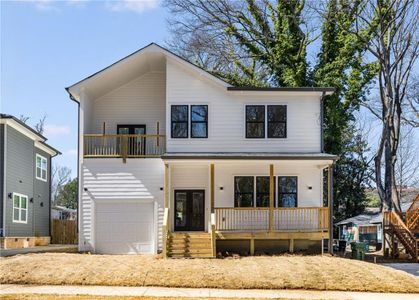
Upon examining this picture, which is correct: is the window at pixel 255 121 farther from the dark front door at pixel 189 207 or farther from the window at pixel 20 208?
the window at pixel 20 208

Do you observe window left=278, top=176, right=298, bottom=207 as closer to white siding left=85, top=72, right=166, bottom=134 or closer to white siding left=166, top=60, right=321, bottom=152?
white siding left=166, top=60, right=321, bottom=152

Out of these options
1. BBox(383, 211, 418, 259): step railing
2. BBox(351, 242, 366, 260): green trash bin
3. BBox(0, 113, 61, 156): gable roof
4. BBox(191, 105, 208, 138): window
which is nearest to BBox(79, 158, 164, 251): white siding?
BBox(191, 105, 208, 138): window

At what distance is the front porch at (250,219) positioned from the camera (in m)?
19.7

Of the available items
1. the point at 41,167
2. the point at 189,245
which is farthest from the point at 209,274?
the point at 41,167

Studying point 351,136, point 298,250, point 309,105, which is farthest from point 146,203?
point 351,136

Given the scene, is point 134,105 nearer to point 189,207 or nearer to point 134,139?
point 134,139

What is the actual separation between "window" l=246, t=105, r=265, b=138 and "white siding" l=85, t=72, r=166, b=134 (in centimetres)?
382

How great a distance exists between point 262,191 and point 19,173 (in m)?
11.6

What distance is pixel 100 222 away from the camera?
2103 cm

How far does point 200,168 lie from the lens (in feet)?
70.2

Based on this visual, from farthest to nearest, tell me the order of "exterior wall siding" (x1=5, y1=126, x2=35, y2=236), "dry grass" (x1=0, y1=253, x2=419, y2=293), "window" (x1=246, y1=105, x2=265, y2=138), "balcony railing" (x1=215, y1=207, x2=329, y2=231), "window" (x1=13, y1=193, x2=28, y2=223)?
"window" (x1=13, y1=193, x2=28, y2=223) → "exterior wall siding" (x1=5, y1=126, x2=35, y2=236) → "window" (x1=246, y1=105, x2=265, y2=138) → "balcony railing" (x1=215, y1=207, x2=329, y2=231) → "dry grass" (x1=0, y1=253, x2=419, y2=293)

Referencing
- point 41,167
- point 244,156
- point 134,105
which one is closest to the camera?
point 244,156

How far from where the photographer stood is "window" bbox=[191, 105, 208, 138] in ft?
70.2

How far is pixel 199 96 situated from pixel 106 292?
10.4 meters
